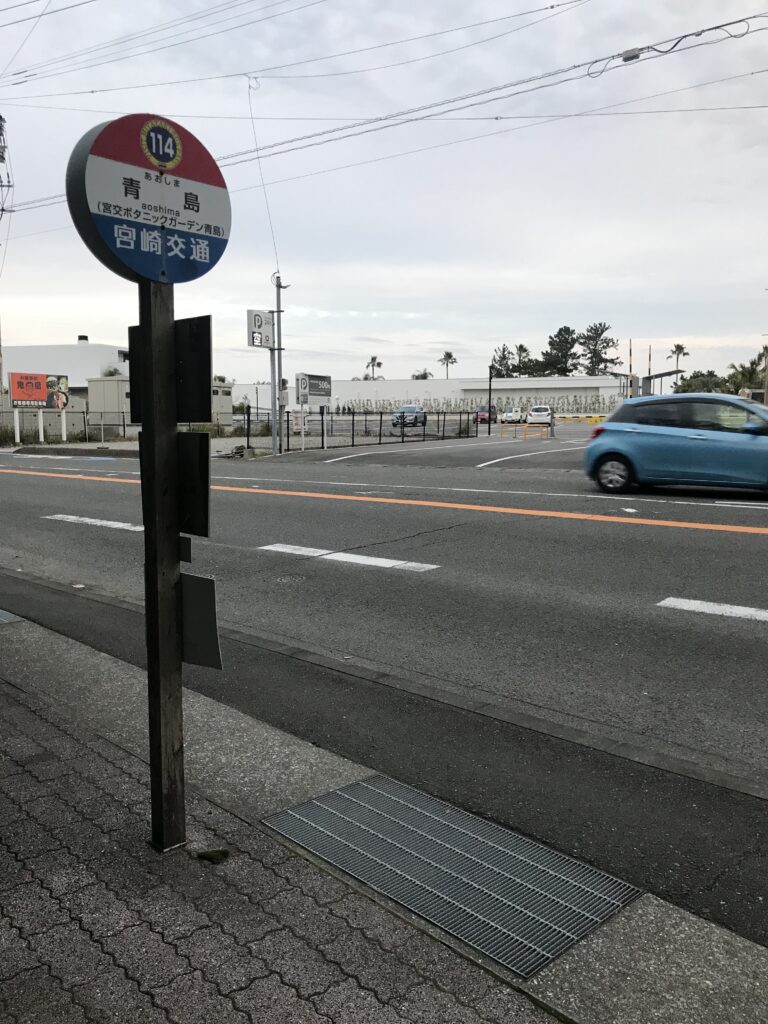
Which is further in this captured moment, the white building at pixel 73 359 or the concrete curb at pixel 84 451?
the white building at pixel 73 359

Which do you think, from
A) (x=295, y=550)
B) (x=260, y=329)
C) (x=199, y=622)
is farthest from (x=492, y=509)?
(x=260, y=329)

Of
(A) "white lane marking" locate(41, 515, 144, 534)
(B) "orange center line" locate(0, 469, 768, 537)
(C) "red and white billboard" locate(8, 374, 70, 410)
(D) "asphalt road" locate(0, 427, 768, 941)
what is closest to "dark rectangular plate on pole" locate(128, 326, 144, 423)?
(D) "asphalt road" locate(0, 427, 768, 941)

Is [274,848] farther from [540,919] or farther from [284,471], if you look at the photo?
[284,471]

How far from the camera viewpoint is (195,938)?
2623 millimetres

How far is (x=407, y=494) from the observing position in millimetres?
14844

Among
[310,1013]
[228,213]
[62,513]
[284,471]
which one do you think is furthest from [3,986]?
[284,471]

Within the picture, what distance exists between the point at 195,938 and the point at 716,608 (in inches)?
211

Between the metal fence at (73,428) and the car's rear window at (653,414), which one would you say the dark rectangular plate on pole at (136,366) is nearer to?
the car's rear window at (653,414)

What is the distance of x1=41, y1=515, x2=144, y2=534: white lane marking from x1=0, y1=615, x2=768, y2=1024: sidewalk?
8.32 metres

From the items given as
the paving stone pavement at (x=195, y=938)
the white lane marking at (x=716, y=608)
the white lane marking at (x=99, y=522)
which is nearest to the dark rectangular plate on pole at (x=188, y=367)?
the paving stone pavement at (x=195, y=938)

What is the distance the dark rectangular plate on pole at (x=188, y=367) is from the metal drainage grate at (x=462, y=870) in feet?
5.52

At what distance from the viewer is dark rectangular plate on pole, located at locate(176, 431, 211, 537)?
2959 millimetres

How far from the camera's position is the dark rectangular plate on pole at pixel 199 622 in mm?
3076

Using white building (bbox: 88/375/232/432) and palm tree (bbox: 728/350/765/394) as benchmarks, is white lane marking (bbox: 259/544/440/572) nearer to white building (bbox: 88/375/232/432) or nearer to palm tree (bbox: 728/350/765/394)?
white building (bbox: 88/375/232/432)
